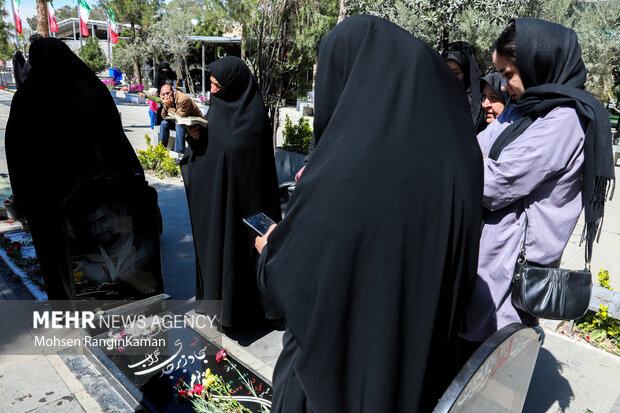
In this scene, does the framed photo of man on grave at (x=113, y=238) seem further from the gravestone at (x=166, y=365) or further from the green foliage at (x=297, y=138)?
the green foliage at (x=297, y=138)

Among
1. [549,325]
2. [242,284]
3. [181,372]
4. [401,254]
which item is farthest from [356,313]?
[549,325]

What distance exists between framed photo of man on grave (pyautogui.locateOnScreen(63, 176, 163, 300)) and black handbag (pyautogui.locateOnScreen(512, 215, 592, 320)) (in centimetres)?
254

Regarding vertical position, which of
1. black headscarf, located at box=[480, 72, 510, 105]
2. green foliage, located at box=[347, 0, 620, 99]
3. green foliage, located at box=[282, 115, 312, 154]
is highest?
green foliage, located at box=[347, 0, 620, 99]

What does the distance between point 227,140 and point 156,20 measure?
31.1m

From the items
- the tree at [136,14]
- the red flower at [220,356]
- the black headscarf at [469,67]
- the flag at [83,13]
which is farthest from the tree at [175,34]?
the red flower at [220,356]

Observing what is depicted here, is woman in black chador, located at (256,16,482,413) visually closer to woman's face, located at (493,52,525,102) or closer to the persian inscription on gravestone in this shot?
woman's face, located at (493,52,525,102)

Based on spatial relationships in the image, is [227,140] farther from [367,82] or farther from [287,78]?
[287,78]

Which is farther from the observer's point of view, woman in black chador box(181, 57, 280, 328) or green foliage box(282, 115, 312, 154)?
green foliage box(282, 115, 312, 154)

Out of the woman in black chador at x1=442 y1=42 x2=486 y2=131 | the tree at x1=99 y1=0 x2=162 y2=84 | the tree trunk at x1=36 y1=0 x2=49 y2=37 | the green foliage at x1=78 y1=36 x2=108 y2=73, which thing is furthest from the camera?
the green foliage at x1=78 y1=36 x2=108 y2=73

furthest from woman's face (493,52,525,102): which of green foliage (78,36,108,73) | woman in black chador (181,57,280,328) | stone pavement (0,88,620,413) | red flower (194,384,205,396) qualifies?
green foliage (78,36,108,73)

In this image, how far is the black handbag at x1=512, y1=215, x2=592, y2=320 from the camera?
184 cm

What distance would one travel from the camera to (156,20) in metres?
30.4

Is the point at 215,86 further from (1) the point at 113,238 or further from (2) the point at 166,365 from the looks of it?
(2) the point at 166,365

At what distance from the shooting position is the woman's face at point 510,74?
1.95m
